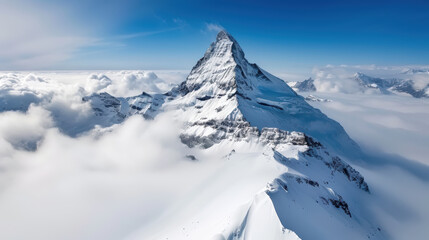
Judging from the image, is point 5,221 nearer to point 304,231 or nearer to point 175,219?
point 175,219

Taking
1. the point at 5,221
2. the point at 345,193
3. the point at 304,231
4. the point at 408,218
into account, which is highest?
the point at 304,231

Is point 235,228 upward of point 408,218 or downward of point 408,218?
upward

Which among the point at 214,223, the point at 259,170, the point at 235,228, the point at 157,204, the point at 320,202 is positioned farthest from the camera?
the point at 157,204

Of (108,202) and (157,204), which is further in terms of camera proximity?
(108,202)

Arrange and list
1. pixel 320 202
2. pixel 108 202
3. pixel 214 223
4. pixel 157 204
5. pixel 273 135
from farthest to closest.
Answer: pixel 273 135, pixel 108 202, pixel 157 204, pixel 320 202, pixel 214 223

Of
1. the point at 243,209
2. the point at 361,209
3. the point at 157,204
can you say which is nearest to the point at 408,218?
the point at 361,209

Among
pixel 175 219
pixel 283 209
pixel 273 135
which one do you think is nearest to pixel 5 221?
pixel 175 219

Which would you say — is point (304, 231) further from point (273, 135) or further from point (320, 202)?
point (273, 135)

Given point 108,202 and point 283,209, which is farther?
point 108,202

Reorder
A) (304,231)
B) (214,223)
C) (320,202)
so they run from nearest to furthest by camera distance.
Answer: (304,231) < (214,223) < (320,202)
